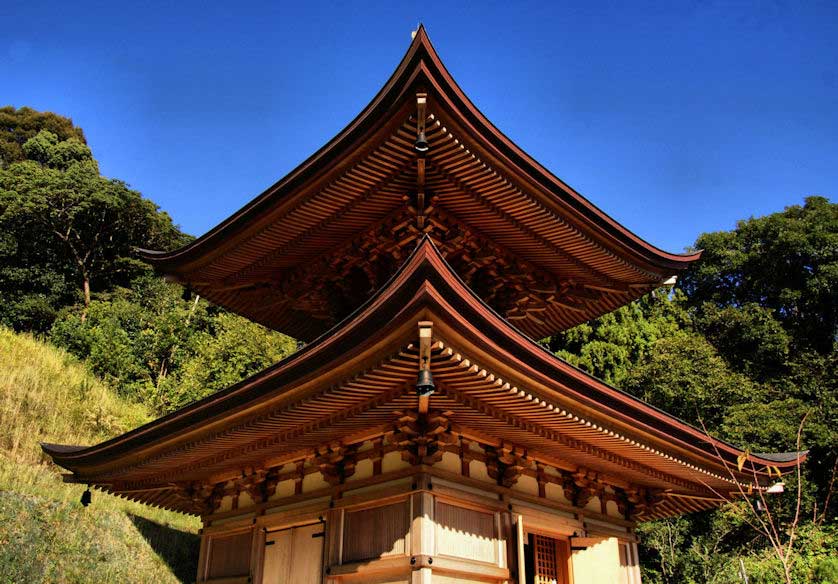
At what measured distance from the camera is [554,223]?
912cm

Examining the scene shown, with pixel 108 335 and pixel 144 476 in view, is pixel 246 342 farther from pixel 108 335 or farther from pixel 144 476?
pixel 144 476

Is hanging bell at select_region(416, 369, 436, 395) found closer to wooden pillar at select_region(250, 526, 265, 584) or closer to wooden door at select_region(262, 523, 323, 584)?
wooden door at select_region(262, 523, 323, 584)

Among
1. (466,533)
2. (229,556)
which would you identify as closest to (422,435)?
(466,533)

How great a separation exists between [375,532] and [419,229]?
3832 mm

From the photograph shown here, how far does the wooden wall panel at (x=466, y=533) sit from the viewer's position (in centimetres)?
702

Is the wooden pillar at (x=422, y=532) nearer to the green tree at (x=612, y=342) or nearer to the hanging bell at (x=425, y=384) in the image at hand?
the hanging bell at (x=425, y=384)

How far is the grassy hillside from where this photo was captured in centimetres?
1226

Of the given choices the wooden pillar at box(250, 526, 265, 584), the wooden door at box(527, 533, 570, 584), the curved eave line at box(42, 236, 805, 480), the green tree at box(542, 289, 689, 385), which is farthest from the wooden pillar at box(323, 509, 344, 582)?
the green tree at box(542, 289, 689, 385)

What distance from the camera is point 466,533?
7258 mm

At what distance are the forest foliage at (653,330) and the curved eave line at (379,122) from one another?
15948 millimetres

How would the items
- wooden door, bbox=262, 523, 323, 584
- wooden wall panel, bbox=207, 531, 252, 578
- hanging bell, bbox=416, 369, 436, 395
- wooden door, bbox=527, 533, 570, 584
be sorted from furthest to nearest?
wooden wall panel, bbox=207, 531, 252, 578, wooden door, bbox=527, 533, 570, 584, wooden door, bbox=262, 523, 323, 584, hanging bell, bbox=416, 369, 436, 395

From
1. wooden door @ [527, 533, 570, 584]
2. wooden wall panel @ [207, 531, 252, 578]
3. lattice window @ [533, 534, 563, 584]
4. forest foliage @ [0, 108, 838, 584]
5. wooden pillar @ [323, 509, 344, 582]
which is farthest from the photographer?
forest foliage @ [0, 108, 838, 584]

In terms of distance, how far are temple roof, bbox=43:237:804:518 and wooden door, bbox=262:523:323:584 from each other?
0.97 meters

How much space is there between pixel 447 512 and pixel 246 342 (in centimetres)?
2393
